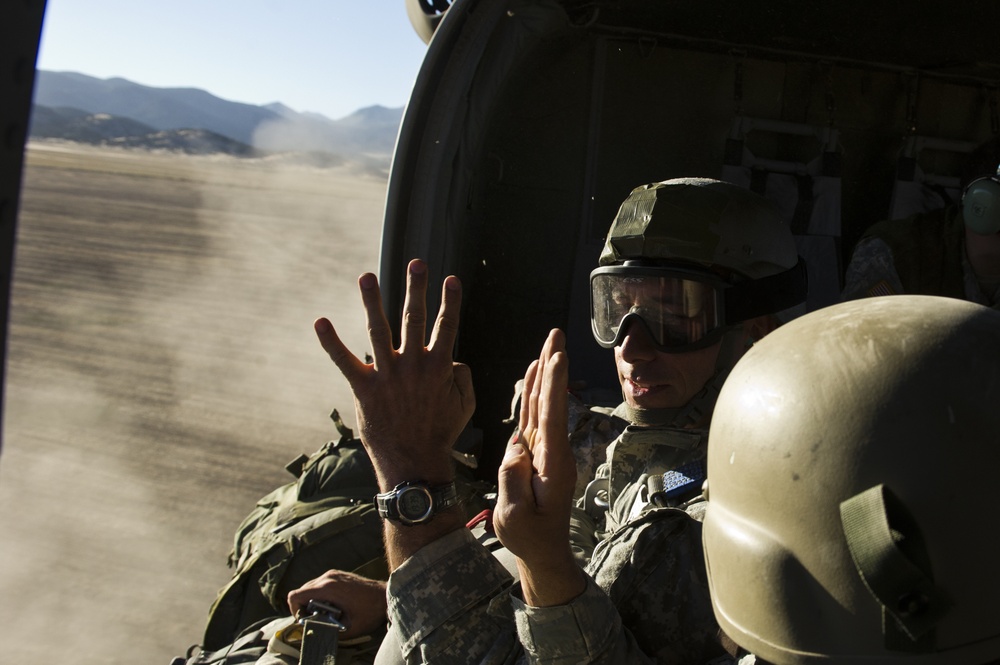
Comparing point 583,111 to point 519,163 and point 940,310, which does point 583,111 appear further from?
point 940,310

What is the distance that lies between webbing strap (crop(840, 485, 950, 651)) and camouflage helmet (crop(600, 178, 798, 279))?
1.09m

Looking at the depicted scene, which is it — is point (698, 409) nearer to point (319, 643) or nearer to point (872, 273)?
point (319, 643)

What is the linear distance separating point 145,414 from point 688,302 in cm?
489

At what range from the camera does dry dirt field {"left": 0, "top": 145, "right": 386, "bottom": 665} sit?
386 cm

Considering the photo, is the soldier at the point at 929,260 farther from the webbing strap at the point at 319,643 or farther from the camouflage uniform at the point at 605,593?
the webbing strap at the point at 319,643

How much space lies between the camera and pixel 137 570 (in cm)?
412

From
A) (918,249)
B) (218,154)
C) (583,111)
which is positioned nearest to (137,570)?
(583,111)

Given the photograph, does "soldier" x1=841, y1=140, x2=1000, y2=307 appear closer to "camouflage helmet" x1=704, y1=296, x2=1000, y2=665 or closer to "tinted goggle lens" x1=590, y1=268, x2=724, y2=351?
"tinted goggle lens" x1=590, y1=268, x2=724, y2=351

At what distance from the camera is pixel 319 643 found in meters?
2.08

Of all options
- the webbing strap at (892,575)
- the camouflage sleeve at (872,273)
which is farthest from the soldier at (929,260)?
the webbing strap at (892,575)

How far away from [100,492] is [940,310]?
457 cm

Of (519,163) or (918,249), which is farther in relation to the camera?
(519,163)

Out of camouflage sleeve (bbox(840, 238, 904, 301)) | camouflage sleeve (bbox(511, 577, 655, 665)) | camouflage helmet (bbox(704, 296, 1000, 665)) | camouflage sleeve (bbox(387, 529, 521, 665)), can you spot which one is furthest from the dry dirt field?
camouflage helmet (bbox(704, 296, 1000, 665))

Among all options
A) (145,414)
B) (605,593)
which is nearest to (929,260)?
(605,593)
